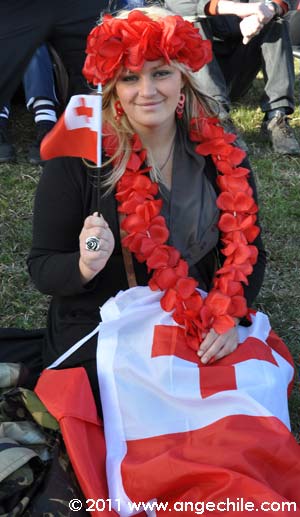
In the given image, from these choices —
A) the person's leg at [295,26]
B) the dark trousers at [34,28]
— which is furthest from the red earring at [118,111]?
the person's leg at [295,26]

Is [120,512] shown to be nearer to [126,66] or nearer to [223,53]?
[126,66]

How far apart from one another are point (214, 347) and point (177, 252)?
0.32 meters

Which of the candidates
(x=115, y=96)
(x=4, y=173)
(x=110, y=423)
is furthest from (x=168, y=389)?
(x=4, y=173)

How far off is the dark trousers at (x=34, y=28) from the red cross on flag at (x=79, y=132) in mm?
1675

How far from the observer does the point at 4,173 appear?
405cm

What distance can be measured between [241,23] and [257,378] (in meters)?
3.01

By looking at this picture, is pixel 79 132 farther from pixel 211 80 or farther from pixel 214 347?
pixel 211 80

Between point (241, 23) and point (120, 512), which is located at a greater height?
point (241, 23)

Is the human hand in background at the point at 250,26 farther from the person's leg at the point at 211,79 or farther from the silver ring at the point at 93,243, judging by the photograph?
the silver ring at the point at 93,243

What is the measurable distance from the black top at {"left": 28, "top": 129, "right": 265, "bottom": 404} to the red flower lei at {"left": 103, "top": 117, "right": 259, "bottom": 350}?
5cm

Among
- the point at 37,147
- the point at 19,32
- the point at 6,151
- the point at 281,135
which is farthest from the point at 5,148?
the point at 281,135

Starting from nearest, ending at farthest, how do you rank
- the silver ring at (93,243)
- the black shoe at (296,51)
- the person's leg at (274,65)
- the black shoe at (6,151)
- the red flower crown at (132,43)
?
the silver ring at (93,243), the red flower crown at (132,43), the black shoe at (6,151), the person's leg at (274,65), the black shoe at (296,51)

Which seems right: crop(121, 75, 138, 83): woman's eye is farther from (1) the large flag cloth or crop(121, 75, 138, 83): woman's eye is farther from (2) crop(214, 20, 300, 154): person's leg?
(2) crop(214, 20, 300, 154): person's leg

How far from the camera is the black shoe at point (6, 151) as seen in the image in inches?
163
